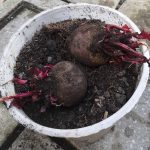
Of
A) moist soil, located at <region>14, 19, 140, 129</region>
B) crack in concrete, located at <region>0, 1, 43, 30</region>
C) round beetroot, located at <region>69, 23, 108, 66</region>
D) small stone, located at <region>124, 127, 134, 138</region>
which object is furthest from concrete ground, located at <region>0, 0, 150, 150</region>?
crack in concrete, located at <region>0, 1, 43, 30</region>

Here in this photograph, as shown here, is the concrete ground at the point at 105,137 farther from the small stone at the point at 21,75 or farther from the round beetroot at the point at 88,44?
the round beetroot at the point at 88,44

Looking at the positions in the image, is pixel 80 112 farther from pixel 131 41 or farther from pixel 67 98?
pixel 131 41

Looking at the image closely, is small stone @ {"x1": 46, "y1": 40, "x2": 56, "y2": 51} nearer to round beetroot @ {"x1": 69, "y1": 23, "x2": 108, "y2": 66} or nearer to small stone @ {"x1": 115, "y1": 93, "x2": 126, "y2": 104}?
round beetroot @ {"x1": 69, "y1": 23, "x2": 108, "y2": 66}

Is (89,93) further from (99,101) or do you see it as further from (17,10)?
(17,10)

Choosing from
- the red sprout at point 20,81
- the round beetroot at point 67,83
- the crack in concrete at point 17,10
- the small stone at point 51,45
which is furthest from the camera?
the crack in concrete at point 17,10

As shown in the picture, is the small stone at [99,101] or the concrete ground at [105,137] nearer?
the small stone at [99,101]

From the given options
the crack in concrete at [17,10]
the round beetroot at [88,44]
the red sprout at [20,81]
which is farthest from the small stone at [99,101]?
the crack in concrete at [17,10]

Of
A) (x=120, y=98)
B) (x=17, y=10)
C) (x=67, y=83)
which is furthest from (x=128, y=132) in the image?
(x=17, y=10)
